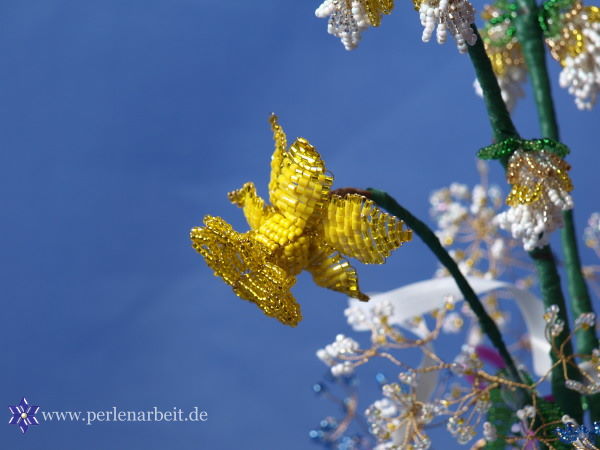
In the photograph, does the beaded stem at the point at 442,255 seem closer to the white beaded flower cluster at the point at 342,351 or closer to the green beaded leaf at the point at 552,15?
the white beaded flower cluster at the point at 342,351

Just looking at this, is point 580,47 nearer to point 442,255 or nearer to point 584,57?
point 584,57

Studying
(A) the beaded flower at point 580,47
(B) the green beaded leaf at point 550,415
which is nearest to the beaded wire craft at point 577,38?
(A) the beaded flower at point 580,47

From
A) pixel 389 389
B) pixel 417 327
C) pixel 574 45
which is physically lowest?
pixel 389 389

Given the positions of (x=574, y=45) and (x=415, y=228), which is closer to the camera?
(x=415, y=228)

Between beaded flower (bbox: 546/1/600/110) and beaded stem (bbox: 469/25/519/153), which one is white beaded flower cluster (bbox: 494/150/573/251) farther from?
beaded flower (bbox: 546/1/600/110)

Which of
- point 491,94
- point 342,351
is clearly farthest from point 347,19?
point 342,351

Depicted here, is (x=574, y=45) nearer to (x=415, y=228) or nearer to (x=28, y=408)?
(x=415, y=228)

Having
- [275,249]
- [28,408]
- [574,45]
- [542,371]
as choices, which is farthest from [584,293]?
[28,408]
